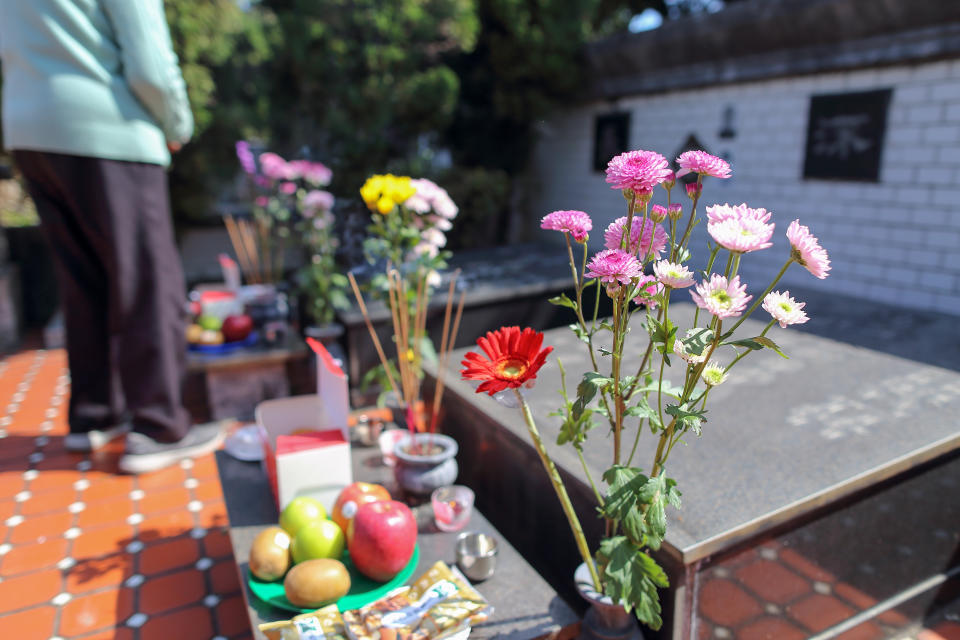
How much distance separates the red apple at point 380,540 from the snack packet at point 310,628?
133 millimetres

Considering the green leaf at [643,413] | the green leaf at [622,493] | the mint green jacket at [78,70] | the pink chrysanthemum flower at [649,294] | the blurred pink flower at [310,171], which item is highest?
the mint green jacket at [78,70]

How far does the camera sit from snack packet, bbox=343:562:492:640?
1132 millimetres

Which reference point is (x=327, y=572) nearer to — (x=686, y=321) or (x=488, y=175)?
(x=686, y=321)

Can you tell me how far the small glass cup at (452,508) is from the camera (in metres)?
1.49

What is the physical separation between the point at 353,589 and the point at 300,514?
0.69ft

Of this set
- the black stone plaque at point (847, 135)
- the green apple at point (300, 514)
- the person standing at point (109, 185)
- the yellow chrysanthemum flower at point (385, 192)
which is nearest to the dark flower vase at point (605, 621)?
the green apple at point (300, 514)

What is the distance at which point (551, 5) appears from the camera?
609 cm

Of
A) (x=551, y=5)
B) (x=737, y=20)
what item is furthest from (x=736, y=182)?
(x=551, y=5)

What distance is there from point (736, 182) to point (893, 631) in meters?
3.83

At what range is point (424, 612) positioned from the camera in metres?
1.18

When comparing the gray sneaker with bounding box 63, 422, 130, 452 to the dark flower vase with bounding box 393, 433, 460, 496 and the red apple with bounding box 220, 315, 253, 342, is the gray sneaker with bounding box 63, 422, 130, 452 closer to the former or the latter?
the red apple with bounding box 220, 315, 253, 342

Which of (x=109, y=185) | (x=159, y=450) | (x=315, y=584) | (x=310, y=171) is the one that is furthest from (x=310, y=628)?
(x=310, y=171)

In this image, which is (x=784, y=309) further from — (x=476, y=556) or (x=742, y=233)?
(x=476, y=556)

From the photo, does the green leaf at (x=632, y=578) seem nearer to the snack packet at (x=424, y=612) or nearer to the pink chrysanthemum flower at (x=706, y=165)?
the snack packet at (x=424, y=612)
